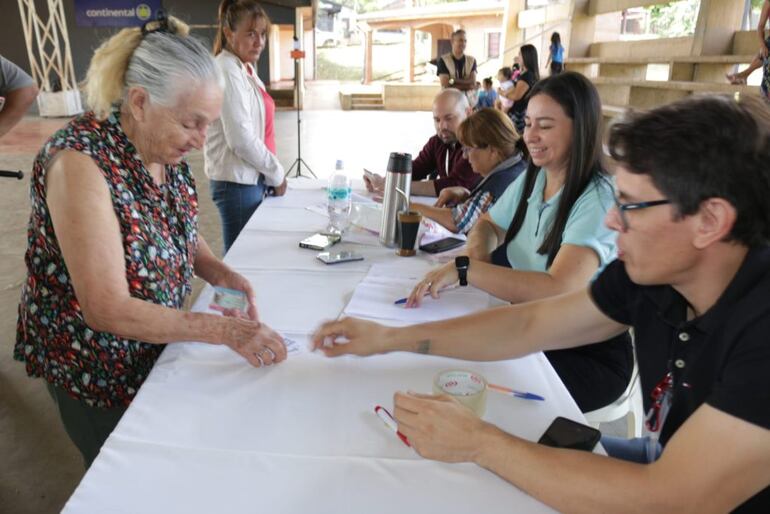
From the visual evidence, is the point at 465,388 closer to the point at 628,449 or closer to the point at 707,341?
the point at 707,341

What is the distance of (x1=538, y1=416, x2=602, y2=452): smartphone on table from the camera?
3.01 feet

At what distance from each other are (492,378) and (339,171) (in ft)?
5.16

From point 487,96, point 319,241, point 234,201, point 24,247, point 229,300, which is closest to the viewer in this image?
point 229,300

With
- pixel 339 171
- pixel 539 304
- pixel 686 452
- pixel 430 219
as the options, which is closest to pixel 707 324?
pixel 686 452

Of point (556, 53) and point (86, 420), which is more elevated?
point (556, 53)

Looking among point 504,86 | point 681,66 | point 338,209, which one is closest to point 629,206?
point 338,209

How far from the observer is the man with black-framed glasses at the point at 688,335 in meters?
0.74

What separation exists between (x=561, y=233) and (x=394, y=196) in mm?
598

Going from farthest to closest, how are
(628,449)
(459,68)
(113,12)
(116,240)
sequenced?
(113,12) → (459,68) → (628,449) → (116,240)

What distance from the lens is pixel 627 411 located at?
1.65 meters

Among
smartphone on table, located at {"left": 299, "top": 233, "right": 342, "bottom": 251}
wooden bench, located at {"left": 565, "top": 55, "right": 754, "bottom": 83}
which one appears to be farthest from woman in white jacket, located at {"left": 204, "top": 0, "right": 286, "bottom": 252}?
wooden bench, located at {"left": 565, "top": 55, "right": 754, "bottom": 83}

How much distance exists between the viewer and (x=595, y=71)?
867 cm

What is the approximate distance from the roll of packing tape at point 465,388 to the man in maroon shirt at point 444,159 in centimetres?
192

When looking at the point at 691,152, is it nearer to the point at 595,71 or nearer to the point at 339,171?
the point at 339,171
